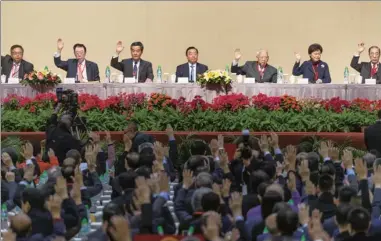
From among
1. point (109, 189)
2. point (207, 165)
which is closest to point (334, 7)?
point (109, 189)

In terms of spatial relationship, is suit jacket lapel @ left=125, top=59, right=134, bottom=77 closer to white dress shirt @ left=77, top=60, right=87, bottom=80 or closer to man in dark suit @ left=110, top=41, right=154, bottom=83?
man in dark suit @ left=110, top=41, right=154, bottom=83

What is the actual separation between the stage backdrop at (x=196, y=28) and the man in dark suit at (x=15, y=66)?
2860mm

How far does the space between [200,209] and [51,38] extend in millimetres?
12298

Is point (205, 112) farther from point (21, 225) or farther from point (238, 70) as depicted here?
point (21, 225)

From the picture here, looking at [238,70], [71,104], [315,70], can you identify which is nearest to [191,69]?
[238,70]

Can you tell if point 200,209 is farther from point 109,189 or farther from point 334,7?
point 334,7

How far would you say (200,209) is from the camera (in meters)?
5.85

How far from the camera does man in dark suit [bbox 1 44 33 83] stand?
14251 mm

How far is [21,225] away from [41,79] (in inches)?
305

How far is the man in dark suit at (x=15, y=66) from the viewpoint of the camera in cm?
1425

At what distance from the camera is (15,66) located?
1440cm

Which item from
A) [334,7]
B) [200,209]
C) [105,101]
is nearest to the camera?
[200,209]

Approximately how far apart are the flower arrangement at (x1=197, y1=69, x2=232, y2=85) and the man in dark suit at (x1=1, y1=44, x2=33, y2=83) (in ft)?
10.3

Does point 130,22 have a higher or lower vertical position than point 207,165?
higher
